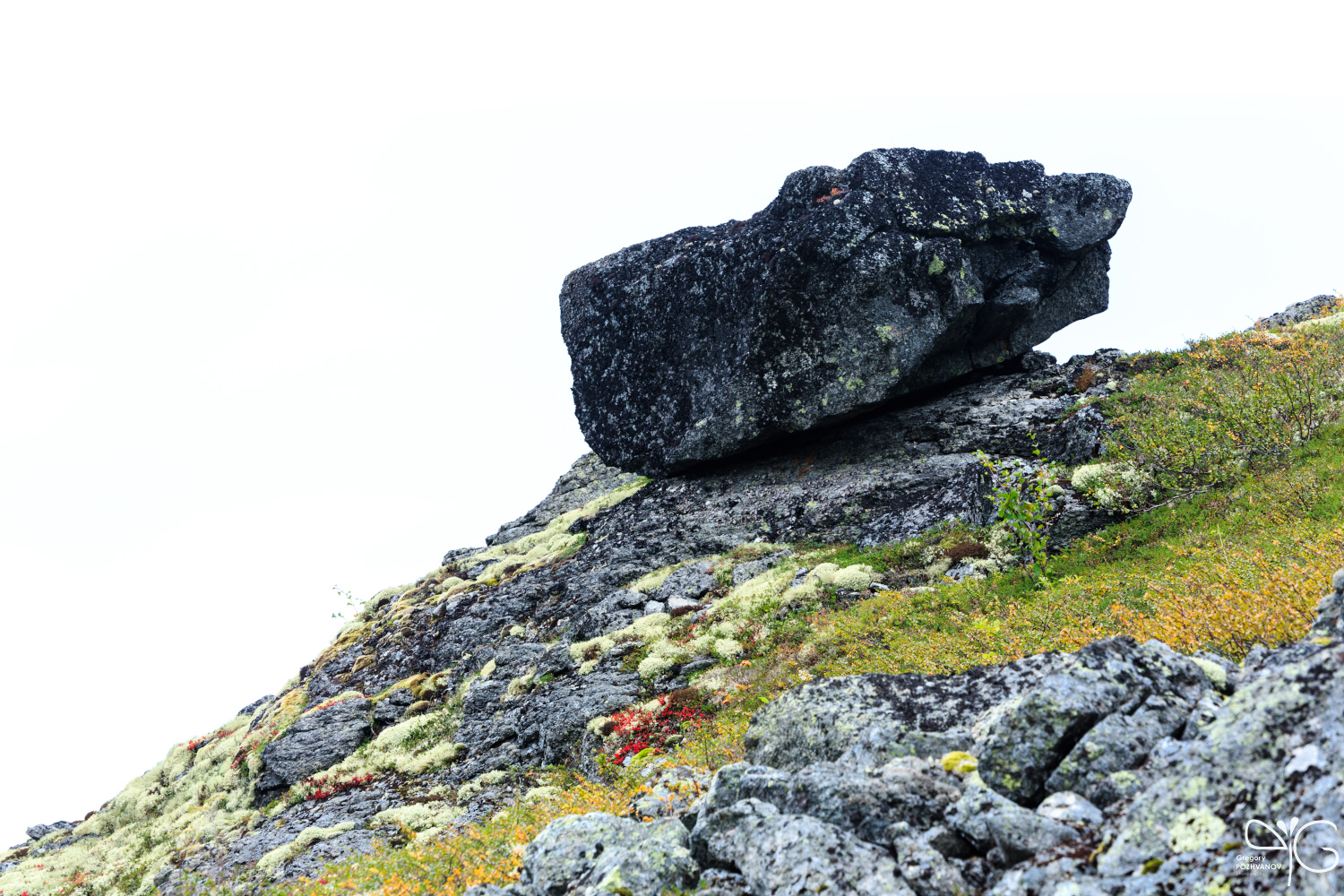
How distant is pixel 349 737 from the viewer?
1022 inches

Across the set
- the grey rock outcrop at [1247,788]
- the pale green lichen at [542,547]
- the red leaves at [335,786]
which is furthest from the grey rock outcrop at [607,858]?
the pale green lichen at [542,547]

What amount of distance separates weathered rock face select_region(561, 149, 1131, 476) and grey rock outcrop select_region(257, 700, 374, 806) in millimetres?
15551

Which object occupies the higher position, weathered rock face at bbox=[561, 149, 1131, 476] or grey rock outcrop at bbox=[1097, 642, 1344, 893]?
weathered rock face at bbox=[561, 149, 1131, 476]

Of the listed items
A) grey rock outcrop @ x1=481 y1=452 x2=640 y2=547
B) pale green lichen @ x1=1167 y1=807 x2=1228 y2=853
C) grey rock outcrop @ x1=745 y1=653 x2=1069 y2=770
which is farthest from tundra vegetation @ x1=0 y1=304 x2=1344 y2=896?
grey rock outcrop @ x1=481 y1=452 x2=640 y2=547

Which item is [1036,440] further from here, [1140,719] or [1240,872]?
[1240,872]

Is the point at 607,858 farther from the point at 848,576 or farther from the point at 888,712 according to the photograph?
the point at 848,576

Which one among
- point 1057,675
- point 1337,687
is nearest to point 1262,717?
point 1337,687

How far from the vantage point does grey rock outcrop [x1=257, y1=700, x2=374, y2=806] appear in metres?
24.4

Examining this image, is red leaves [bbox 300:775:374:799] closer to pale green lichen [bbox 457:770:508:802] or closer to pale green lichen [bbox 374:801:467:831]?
pale green lichen [bbox 374:801:467:831]

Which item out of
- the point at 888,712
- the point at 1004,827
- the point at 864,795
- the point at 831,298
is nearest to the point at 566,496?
the point at 831,298

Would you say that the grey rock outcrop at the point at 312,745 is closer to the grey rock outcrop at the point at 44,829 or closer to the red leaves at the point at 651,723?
the red leaves at the point at 651,723

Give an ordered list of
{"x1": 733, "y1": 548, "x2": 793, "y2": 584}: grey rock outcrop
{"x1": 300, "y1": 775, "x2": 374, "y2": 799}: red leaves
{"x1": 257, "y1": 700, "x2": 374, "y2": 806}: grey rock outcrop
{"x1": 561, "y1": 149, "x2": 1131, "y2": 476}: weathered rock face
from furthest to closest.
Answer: {"x1": 561, "y1": 149, "x2": 1131, "y2": 476}: weathered rock face
{"x1": 733, "y1": 548, "x2": 793, "y2": 584}: grey rock outcrop
{"x1": 257, "y1": 700, "x2": 374, "y2": 806}: grey rock outcrop
{"x1": 300, "y1": 775, "x2": 374, "y2": 799}: red leaves

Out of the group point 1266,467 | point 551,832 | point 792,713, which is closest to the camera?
point 551,832

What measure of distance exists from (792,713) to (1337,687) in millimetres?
5427
